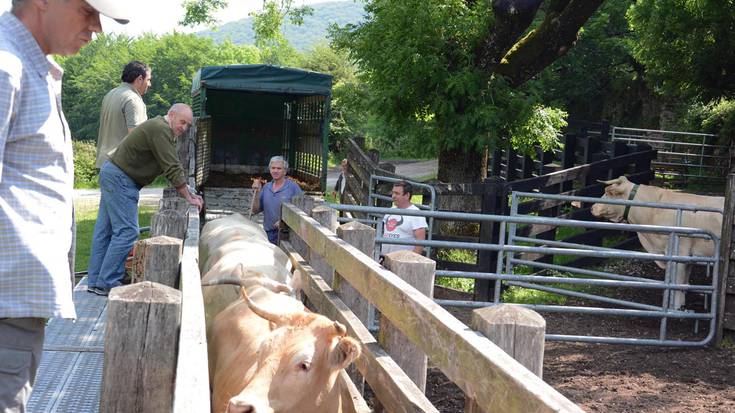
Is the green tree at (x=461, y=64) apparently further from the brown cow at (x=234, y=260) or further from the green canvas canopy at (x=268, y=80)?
the brown cow at (x=234, y=260)

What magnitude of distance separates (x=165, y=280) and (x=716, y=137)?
958 inches

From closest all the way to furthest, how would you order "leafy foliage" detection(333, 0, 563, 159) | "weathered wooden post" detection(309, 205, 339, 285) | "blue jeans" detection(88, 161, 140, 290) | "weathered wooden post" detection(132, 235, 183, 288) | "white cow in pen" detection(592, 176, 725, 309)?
1. "weathered wooden post" detection(132, 235, 183, 288)
2. "weathered wooden post" detection(309, 205, 339, 285)
3. "blue jeans" detection(88, 161, 140, 290)
4. "white cow in pen" detection(592, 176, 725, 309)
5. "leafy foliage" detection(333, 0, 563, 159)

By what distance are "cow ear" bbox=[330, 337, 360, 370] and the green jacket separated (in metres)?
3.95

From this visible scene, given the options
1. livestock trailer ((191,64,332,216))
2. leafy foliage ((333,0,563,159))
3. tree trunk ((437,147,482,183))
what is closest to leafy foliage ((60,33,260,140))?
livestock trailer ((191,64,332,216))

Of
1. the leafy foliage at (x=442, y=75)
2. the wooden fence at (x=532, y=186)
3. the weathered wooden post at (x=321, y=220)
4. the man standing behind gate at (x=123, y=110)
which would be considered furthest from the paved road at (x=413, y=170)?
the weathered wooden post at (x=321, y=220)

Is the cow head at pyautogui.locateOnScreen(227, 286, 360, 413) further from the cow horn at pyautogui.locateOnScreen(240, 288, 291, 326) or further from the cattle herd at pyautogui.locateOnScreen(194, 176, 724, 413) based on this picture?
the cow horn at pyautogui.locateOnScreen(240, 288, 291, 326)

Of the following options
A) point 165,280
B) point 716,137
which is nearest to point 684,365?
point 165,280

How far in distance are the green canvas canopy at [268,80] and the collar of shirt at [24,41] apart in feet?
34.1

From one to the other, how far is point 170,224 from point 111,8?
98.0 inches

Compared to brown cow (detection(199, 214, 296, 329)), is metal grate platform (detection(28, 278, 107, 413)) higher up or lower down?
lower down

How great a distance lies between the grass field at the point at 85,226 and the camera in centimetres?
1230

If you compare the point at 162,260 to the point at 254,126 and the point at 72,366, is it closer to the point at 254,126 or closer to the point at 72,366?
the point at 72,366

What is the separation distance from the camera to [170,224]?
4.94 m

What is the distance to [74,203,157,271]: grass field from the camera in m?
12.3
